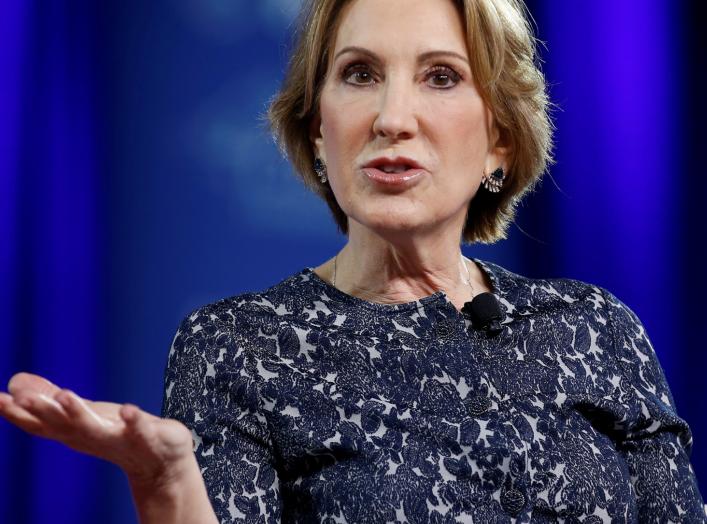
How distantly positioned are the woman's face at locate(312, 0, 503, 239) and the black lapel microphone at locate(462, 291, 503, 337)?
14 centimetres

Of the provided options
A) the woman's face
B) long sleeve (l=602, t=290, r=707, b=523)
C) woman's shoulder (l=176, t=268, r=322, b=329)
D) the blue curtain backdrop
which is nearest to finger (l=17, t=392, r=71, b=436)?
woman's shoulder (l=176, t=268, r=322, b=329)

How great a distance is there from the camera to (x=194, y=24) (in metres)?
2.59

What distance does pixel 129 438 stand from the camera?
3.52 feet

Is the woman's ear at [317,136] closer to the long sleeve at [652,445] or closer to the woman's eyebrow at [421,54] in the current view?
the woman's eyebrow at [421,54]

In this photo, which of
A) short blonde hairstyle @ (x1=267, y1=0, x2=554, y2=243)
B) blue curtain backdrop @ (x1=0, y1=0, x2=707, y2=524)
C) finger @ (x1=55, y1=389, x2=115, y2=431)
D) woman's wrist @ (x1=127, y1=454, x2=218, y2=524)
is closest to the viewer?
finger @ (x1=55, y1=389, x2=115, y2=431)

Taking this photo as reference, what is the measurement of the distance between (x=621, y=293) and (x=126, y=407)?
185 centimetres

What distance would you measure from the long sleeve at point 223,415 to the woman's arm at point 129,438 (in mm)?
228

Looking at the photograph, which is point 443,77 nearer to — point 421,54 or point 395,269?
point 421,54

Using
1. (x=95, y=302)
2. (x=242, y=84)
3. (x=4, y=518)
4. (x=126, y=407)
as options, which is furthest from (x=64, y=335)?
(x=126, y=407)

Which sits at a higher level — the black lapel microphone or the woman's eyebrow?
the woman's eyebrow

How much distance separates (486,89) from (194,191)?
3.40ft

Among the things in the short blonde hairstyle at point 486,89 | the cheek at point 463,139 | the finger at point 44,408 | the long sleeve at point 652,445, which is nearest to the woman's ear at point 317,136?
the short blonde hairstyle at point 486,89

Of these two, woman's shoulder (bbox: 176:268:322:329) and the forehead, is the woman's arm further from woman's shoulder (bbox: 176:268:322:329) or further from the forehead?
the forehead

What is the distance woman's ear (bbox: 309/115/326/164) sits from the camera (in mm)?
1815
